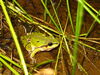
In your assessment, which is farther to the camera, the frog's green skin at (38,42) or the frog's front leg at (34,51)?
the frog's green skin at (38,42)

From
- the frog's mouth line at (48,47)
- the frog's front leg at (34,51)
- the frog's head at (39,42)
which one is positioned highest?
the frog's head at (39,42)

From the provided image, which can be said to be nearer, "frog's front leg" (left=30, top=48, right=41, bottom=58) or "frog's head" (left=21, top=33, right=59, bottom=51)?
"frog's front leg" (left=30, top=48, right=41, bottom=58)

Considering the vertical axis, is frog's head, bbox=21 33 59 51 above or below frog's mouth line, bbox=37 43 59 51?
above

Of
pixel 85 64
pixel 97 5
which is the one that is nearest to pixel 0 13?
pixel 85 64

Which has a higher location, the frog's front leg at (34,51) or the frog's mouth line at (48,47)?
the frog's mouth line at (48,47)

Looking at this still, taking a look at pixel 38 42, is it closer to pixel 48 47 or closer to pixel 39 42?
pixel 39 42

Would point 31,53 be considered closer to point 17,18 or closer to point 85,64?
point 17,18

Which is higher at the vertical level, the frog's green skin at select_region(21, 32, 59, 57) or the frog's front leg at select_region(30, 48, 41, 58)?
the frog's green skin at select_region(21, 32, 59, 57)

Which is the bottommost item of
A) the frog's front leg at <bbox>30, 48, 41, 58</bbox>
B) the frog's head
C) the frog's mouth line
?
the frog's front leg at <bbox>30, 48, 41, 58</bbox>
